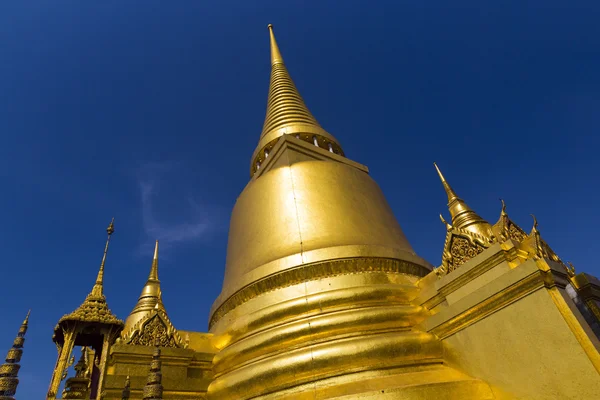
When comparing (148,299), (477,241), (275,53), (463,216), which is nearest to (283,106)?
(275,53)

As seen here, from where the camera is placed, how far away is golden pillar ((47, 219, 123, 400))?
3.99 metres

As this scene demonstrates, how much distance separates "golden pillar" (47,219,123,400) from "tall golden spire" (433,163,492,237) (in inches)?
256

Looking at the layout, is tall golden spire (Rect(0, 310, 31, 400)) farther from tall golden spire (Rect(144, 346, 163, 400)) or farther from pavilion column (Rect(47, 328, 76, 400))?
tall golden spire (Rect(144, 346, 163, 400))

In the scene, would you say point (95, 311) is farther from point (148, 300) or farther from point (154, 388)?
point (148, 300)

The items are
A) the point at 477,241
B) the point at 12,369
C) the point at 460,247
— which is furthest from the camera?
the point at 460,247

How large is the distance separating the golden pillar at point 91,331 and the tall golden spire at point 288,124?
5.26 meters

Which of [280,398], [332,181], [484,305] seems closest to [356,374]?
[280,398]

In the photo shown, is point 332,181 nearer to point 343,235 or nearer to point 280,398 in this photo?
point 343,235

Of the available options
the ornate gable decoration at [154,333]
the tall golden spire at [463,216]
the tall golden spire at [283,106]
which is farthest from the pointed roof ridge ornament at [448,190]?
the ornate gable decoration at [154,333]

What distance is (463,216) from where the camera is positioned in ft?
27.7

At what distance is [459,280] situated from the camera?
446cm

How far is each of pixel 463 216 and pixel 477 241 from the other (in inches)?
165

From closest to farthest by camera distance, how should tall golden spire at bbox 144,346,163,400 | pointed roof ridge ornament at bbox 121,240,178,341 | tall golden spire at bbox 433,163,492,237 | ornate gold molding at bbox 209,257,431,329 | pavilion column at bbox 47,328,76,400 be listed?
tall golden spire at bbox 144,346,163,400
pavilion column at bbox 47,328,76,400
ornate gold molding at bbox 209,257,431,329
tall golden spire at bbox 433,163,492,237
pointed roof ridge ornament at bbox 121,240,178,341

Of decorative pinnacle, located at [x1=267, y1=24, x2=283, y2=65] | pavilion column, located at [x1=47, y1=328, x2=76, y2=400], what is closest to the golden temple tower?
pavilion column, located at [x1=47, y1=328, x2=76, y2=400]
